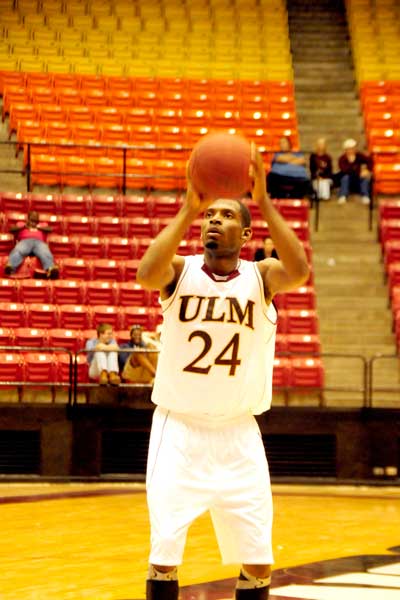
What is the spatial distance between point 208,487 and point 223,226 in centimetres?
99

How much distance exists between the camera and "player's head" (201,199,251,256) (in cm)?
483

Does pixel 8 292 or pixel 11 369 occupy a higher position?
pixel 8 292

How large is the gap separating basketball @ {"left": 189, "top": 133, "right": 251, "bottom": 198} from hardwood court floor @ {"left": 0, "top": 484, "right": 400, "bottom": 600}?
2.74 metres

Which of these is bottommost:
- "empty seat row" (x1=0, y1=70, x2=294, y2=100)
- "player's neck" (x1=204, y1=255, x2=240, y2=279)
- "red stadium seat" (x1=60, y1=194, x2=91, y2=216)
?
"player's neck" (x1=204, y1=255, x2=240, y2=279)

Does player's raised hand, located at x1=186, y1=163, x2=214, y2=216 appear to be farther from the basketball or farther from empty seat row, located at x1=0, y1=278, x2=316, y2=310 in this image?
empty seat row, located at x1=0, y1=278, x2=316, y2=310

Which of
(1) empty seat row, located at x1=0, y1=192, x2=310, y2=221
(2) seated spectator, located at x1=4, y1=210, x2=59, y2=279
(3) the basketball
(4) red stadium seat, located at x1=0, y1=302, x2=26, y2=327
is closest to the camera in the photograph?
(3) the basketball

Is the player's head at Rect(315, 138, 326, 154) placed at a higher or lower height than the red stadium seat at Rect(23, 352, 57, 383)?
higher

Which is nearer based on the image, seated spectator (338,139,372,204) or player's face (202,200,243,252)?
player's face (202,200,243,252)

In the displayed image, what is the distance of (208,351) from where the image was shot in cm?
480

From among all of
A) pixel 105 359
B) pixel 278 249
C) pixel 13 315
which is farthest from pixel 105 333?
pixel 278 249

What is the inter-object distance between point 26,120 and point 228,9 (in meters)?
5.69

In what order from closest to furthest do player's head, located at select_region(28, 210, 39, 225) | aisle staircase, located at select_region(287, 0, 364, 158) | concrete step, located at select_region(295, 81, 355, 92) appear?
player's head, located at select_region(28, 210, 39, 225)
aisle staircase, located at select_region(287, 0, 364, 158)
concrete step, located at select_region(295, 81, 355, 92)

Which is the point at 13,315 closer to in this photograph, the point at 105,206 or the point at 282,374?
the point at 105,206

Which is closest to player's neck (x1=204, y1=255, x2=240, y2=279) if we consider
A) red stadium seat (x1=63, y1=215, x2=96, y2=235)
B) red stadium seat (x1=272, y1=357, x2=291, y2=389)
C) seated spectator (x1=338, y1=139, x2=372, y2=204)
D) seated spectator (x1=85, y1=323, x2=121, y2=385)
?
seated spectator (x1=85, y1=323, x2=121, y2=385)
